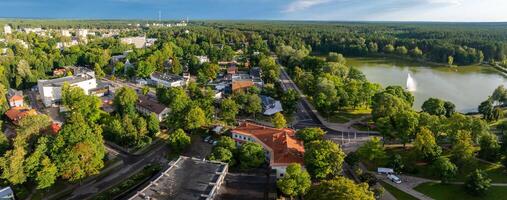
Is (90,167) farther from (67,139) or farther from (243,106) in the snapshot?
(243,106)

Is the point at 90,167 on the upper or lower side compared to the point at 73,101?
lower

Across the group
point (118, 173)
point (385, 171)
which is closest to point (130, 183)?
point (118, 173)

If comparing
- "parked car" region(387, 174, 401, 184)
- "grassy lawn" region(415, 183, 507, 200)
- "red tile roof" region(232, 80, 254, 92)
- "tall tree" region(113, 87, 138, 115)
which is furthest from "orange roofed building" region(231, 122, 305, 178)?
"red tile roof" region(232, 80, 254, 92)

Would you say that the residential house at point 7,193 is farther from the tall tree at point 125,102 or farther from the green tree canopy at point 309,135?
the green tree canopy at point 309,135

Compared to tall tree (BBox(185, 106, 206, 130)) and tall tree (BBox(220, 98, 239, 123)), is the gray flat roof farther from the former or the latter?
tall tree (BBox(220, 98, 239, 123))

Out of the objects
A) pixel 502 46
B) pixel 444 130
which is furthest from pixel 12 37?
pixel 502 46

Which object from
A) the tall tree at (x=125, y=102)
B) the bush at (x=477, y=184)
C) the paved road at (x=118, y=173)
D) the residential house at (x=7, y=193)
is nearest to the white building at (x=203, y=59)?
the tall tree at (x=125, y=102)
